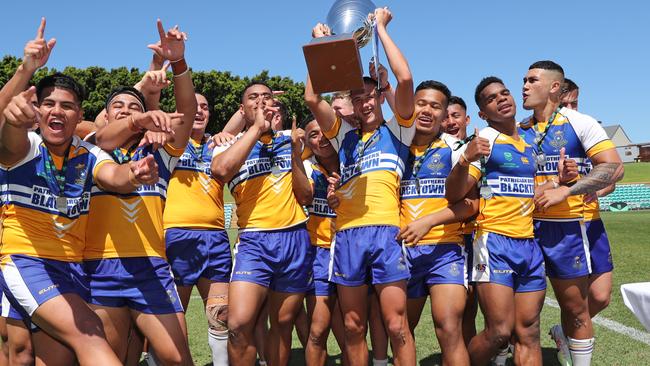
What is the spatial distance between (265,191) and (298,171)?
36 centimetres

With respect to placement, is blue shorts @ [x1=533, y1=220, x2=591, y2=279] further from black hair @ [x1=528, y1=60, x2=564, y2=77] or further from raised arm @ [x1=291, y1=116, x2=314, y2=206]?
raised arm @ [x1=291, y1=116, x2=314, y2=206]

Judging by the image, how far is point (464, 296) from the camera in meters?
4.68

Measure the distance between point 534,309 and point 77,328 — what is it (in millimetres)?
3546

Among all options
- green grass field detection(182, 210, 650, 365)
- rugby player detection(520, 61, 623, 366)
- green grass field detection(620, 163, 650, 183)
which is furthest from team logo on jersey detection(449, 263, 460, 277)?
green grass field detection(620, 163, 650, 183)

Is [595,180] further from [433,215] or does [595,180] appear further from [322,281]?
[322,281]

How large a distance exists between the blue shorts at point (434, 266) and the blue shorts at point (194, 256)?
1819 millimetres

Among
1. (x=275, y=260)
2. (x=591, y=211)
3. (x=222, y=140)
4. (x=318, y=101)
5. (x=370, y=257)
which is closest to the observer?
(x=370, y=257)

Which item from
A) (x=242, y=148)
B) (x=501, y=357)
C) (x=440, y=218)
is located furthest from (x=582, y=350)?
(x=242, y=148)

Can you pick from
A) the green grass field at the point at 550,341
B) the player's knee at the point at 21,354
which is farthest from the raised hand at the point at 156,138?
the green grass field at the point at 550,341

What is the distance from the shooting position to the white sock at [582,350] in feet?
16.7

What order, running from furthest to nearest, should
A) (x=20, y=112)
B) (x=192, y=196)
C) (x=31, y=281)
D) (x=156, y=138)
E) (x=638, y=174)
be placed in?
(x=638, y=174), (x=192, y=196), (x=156, y=138), (x=31, y=281), (x=20, y=112)

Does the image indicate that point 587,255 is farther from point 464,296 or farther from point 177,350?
point 177,350

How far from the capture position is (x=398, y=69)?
14.2 ft

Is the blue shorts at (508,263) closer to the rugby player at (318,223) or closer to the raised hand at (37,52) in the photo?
the rugby player at (318,223)
